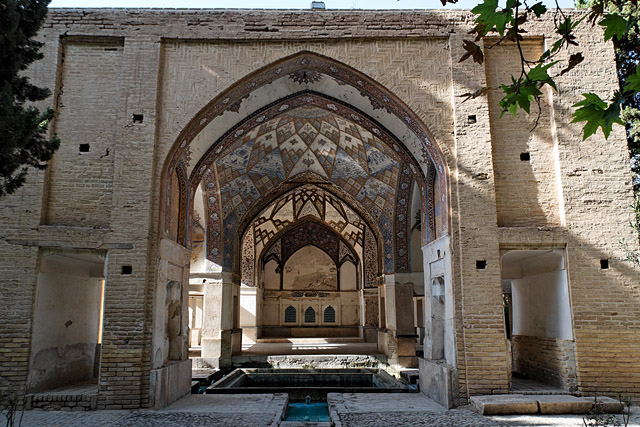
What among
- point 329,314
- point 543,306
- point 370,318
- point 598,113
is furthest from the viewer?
point 329,314

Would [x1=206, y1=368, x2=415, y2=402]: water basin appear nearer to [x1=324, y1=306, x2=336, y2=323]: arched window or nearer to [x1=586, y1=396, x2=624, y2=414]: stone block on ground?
[x1=586, y1=396, x2=624, y2=414]: stone block on ground

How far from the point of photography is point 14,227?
19.9 feet

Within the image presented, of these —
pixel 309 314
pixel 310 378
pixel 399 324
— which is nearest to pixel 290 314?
pixel 309 314

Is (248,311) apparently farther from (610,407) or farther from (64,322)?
(610,407)

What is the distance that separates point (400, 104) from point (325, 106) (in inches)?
70.3

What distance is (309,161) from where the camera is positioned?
11266 millimetres

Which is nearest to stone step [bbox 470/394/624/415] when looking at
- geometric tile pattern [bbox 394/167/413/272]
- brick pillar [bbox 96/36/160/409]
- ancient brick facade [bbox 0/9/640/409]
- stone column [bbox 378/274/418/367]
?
ancient brick facade [bbox 0/9/640/409]

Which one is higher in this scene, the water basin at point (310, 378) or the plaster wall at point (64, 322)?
the plaster wall at point (64, 322)

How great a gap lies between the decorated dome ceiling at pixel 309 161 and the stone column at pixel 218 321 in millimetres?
1353

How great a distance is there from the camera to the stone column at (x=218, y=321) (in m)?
10.5

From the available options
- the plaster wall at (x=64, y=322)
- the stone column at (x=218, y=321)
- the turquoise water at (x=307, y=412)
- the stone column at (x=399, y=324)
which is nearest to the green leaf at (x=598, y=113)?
the turquoise water at (x=307, y=412)

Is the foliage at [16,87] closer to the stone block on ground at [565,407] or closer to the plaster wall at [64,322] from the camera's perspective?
the plaster wall at [64,322]

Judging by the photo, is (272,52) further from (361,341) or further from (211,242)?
(361,341)

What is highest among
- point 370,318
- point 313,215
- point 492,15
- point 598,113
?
point 313,215
